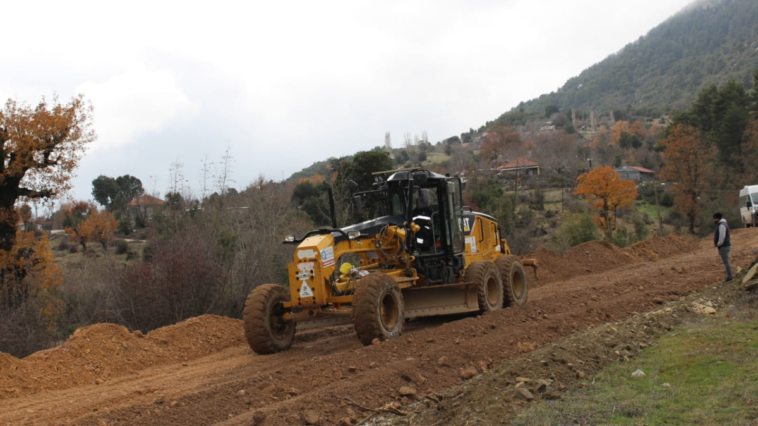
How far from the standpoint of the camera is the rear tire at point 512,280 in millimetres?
13000

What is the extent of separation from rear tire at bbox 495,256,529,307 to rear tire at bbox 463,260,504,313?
0.23 meters

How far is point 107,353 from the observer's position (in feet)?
35.7

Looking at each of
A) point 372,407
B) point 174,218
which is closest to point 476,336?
point 372,407

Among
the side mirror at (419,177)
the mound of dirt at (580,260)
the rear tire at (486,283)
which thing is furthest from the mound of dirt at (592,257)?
the side mirror at (419,177)

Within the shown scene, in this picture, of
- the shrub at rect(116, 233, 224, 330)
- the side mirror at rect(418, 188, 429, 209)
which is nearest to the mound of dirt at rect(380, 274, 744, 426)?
the side mirror at rect(418, 188, 429, 209)

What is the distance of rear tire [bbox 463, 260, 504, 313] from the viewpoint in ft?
39.2

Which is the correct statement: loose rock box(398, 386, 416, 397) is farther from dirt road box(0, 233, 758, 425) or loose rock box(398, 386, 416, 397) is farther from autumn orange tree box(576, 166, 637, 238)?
autumn orange tree box(576, 166, 637, 238)

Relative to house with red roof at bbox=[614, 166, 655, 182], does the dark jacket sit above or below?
below

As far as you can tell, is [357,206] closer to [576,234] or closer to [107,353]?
[107,353]

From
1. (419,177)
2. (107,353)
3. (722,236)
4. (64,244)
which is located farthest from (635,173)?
(107,353)

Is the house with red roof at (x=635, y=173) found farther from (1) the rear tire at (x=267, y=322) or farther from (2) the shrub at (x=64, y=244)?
(1) the rear tire at (x=267, y=322)

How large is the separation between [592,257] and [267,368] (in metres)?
16.5

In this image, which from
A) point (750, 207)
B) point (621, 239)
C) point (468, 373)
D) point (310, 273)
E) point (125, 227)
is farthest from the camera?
point (125, 227)

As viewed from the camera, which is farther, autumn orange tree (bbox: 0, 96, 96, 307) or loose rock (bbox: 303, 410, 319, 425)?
autumn orange tree (bbox: 0, 96, 96, 307)
